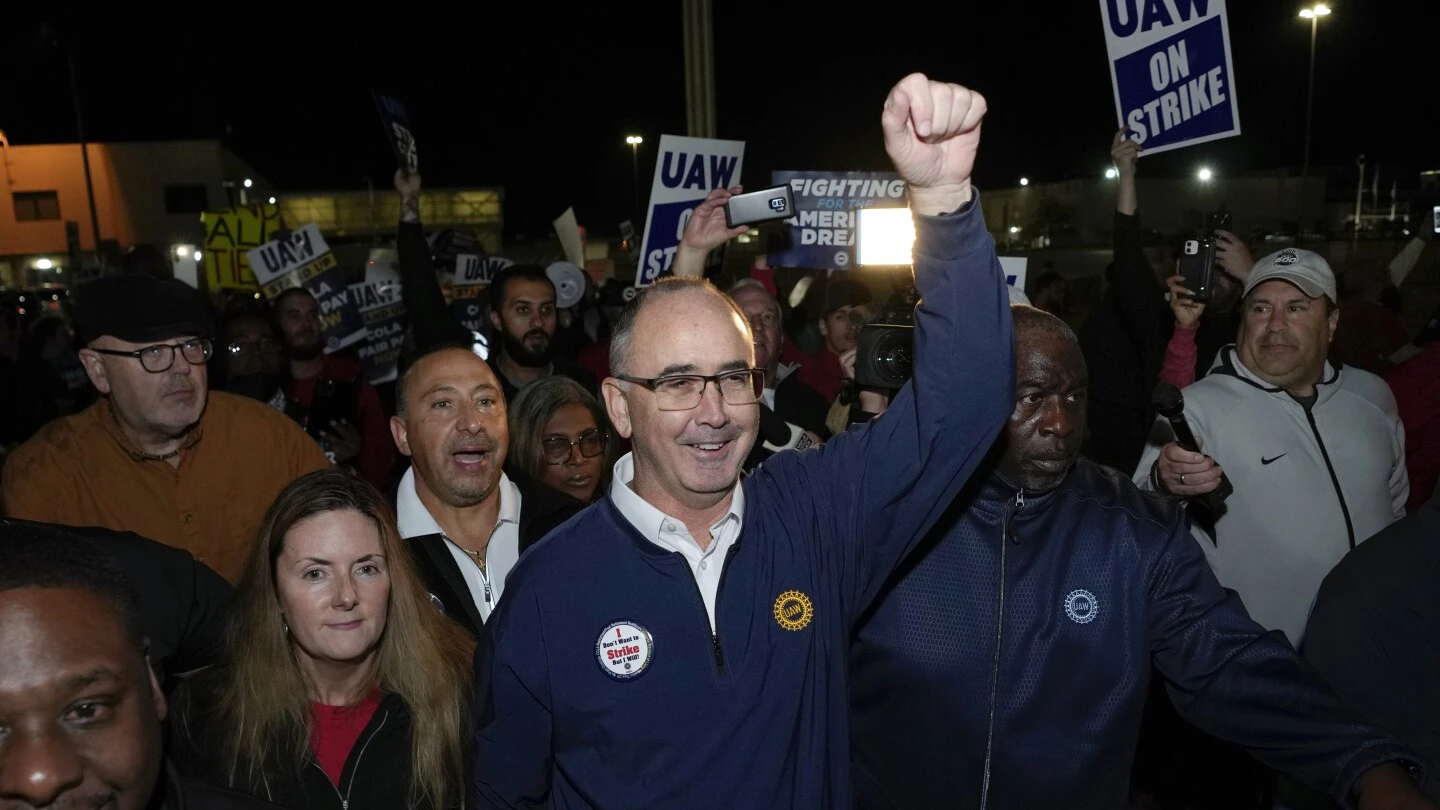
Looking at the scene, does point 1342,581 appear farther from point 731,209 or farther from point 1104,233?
point 1104,233

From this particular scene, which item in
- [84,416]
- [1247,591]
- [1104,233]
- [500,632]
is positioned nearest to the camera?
[500,632]

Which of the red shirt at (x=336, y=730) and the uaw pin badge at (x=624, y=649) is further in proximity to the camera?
the red shirt at (x=336, y=730)

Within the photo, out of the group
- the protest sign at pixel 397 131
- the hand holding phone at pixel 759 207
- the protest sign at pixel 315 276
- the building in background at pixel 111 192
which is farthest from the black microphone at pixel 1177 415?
the building in background at pixel 111 192

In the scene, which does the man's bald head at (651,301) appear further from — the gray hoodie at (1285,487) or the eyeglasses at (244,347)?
the eyeglasses at (244,347)

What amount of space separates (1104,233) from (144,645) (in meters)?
44.7

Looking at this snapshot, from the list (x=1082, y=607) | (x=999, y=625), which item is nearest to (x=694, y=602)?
(x=999, y=625)

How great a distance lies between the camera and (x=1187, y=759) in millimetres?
4809

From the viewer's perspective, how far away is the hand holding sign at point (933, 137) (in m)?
1.97

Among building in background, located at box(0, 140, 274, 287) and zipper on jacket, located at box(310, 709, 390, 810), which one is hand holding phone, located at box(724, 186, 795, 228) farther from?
building in background, located at box(0, 140, 274, 287)

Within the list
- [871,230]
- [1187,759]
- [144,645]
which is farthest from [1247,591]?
[871,230]

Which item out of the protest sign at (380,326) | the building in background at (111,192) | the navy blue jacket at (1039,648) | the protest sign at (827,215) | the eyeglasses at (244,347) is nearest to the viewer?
the navy blue jacket at (1039,648)

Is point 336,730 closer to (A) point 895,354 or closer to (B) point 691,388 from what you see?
(B) point 691,388

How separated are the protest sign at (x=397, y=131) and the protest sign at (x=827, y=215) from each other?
299cm

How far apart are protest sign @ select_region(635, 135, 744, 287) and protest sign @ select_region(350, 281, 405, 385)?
12.0ft
